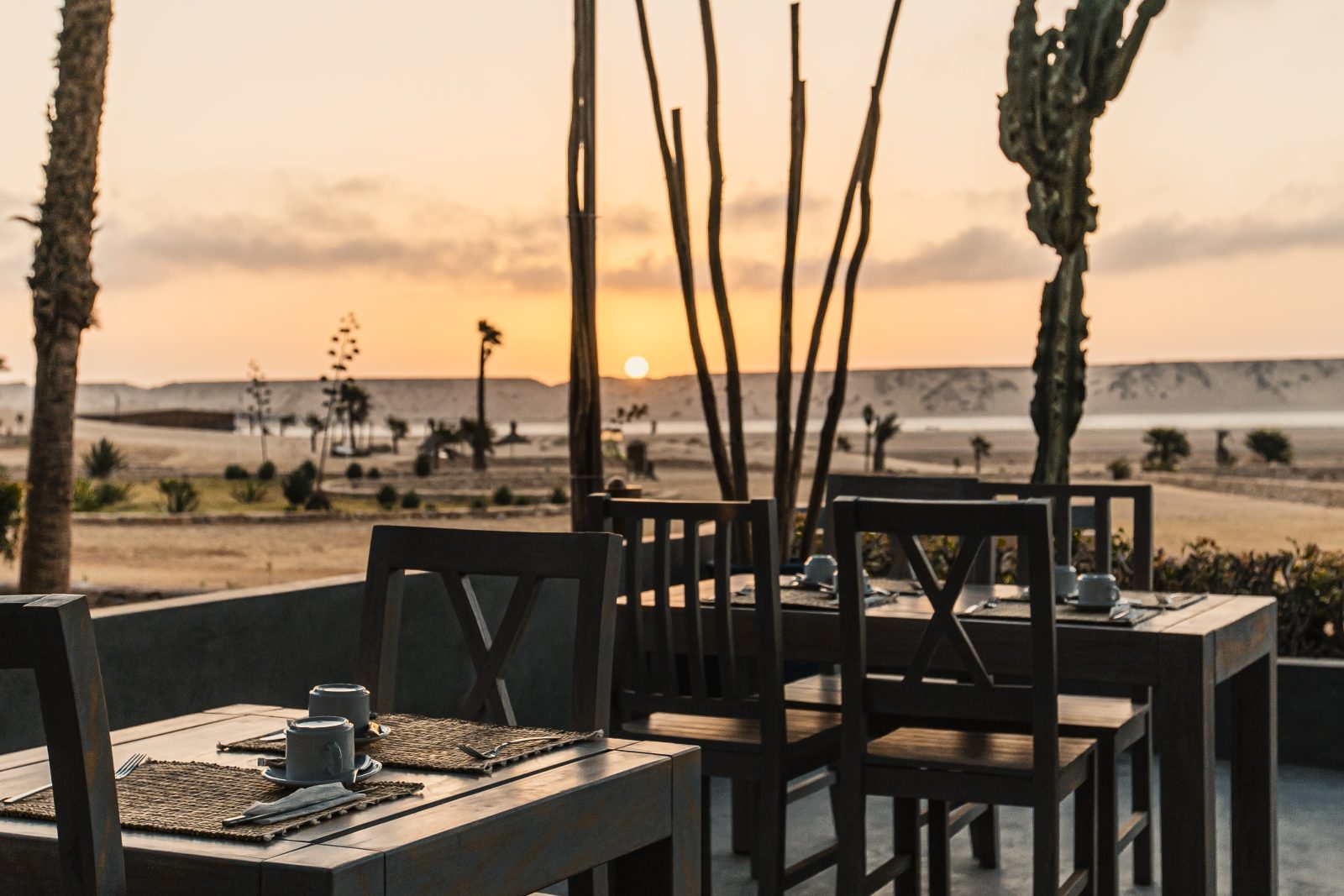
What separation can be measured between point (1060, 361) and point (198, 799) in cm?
446

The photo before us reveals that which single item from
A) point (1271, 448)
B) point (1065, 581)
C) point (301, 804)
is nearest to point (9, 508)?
point (1065, 581)

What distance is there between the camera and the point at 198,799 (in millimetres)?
1478

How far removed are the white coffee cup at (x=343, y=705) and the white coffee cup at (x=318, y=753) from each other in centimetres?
18

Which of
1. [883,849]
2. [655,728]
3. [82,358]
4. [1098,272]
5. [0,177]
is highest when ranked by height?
[0,177]

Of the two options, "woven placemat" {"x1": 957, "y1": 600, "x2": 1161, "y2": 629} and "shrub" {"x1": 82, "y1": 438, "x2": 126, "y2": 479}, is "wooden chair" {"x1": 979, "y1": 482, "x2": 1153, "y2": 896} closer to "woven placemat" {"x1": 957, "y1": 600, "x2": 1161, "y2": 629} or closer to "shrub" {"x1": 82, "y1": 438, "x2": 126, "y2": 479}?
"woven placemat" {"x1": 957, "y1": 600, "x2": 1161, "y2": 629}

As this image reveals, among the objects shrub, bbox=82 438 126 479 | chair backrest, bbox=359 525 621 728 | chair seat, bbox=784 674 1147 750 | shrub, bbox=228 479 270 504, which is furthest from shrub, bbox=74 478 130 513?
chair backrest, bbox=359 525 621 728

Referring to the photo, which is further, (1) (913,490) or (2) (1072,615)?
(1) (913,490)

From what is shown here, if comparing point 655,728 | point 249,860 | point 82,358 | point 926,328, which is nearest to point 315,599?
point 655,728

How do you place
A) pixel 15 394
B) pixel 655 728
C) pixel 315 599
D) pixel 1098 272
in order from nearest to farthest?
1. pixel 655 728
2. pixel 315 599
3. pixel 1098 272
4. pixel 15 394

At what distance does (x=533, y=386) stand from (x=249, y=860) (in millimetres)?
78813

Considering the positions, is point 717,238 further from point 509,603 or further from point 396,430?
point 396,430

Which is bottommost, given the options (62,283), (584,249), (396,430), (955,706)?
(955,706)

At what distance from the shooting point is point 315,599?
342cm

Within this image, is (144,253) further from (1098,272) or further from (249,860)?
(249,860)
